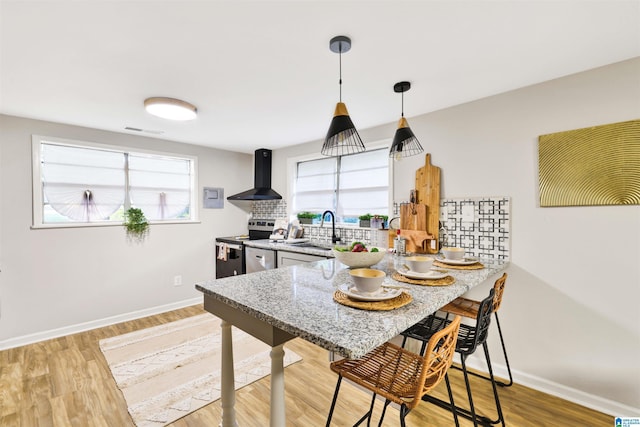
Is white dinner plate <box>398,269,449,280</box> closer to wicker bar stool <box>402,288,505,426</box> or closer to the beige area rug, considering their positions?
wicker bar stool <box>402,288,505,426</box>

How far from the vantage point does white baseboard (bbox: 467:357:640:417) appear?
1.75 m

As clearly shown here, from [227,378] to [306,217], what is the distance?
2457 millimetres

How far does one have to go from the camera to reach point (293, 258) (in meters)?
3.05

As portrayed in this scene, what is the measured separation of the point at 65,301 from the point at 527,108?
4.58m

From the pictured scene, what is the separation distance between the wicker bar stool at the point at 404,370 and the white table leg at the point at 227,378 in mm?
620

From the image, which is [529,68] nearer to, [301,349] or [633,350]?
[633,350]

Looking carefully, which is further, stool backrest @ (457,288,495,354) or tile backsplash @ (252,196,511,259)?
tile backsplash @ (252,196,511,259)

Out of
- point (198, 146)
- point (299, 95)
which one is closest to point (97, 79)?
point (299, 95)

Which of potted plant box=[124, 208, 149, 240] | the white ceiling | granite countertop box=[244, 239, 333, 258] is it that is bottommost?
granite countertop box=[244, 239, 333, 258]

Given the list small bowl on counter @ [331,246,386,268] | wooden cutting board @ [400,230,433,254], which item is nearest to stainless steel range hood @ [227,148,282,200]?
wooden cutting board @ [400,230,433,254]

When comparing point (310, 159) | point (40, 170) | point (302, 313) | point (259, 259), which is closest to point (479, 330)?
point (302, 313)

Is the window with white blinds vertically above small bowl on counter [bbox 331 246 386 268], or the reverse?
the window with white blinds

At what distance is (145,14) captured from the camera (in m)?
1.31

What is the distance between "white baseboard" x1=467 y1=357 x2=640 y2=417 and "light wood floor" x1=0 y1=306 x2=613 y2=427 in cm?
4
